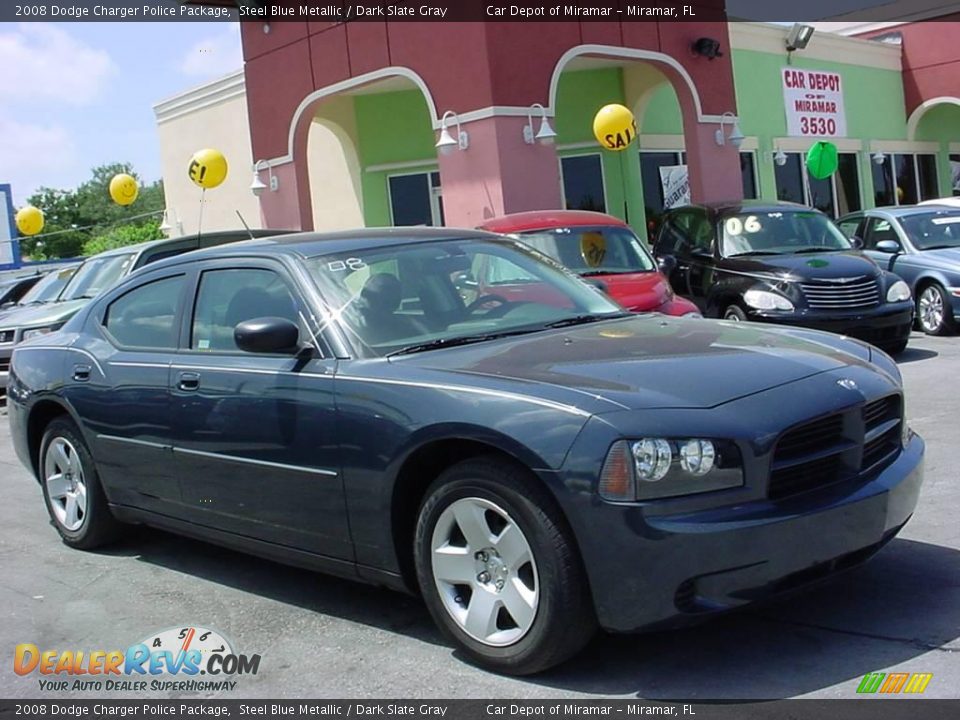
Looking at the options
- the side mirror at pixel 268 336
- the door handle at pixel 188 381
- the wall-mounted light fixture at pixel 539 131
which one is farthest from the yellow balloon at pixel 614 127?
the side mirror at pixel 268 336

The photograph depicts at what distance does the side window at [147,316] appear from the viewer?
5488 millimetres

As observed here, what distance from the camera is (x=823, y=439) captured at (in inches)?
153

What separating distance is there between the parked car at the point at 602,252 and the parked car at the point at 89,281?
2.93 m

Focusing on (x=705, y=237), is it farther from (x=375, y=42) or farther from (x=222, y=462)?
(x=222, y=462)

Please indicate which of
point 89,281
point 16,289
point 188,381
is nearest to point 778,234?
point 89,281

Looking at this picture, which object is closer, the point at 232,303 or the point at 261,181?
the point at 232,303

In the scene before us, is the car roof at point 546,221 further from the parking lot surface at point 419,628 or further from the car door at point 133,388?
the car door at point 133,388

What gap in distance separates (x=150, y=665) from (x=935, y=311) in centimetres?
1086

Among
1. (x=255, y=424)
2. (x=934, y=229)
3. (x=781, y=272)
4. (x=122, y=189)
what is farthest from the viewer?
(x=122, y=189)

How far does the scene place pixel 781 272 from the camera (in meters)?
11.2

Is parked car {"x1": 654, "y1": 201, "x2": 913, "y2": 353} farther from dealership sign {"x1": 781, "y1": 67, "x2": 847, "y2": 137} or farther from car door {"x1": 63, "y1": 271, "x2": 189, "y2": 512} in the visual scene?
dealership sign {"x1": 781, "y1": 67, "x2": 847, "y2": 137}

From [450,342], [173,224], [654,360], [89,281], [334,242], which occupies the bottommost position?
[654,360]
